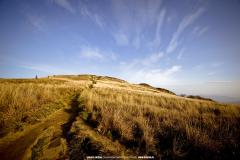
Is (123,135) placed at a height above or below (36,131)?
above

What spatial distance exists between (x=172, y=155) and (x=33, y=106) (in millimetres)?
6621

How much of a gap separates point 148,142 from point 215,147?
176cm

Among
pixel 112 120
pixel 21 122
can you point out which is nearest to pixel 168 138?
pixel 112 120

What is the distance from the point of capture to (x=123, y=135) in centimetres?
429

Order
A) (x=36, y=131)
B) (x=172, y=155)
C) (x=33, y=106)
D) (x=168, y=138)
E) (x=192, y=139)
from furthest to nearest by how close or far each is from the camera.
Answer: (x=33, y=106) → (x=36, y=131) → (x=168, y=138) → (x=192, y=139) → (x=172, y=155)

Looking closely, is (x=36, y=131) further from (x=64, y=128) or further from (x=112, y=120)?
(x=112, y=120)

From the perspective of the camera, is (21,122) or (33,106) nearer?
(21,122)

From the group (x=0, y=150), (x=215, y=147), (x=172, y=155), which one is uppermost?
(x=215, y=147)

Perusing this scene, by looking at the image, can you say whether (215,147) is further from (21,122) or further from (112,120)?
(21,122)

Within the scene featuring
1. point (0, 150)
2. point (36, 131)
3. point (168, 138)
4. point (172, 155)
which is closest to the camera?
point (172, 155)

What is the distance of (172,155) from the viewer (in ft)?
11.4

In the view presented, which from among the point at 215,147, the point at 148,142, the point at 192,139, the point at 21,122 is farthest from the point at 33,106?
the point at 215,147

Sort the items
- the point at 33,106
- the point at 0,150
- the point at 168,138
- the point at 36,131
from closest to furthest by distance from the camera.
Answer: the point at 0,150
the point at 168,138
the point at 36,131
the point at 33,106

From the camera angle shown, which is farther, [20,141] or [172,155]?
[20,141]
